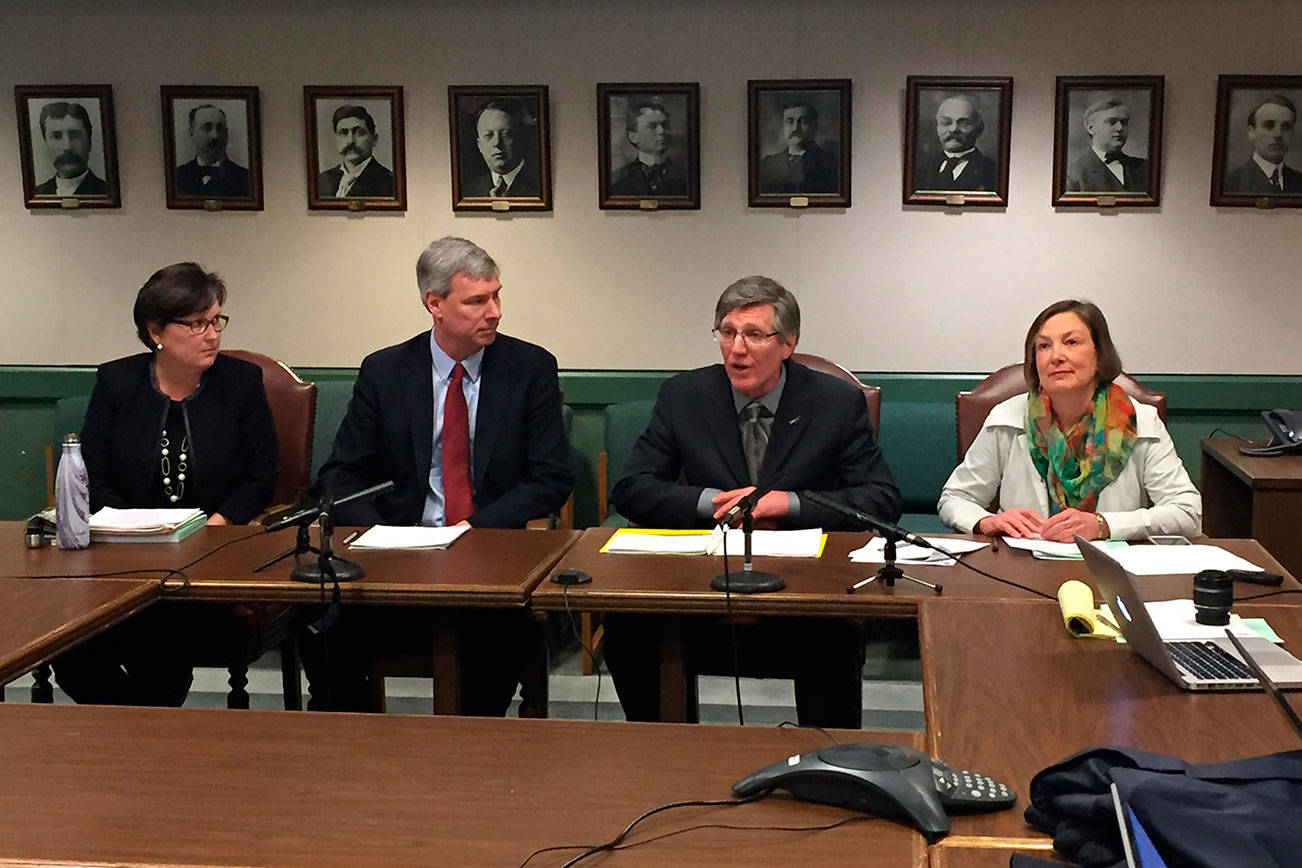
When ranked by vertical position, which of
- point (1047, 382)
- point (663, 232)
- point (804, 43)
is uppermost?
point (804, 43)

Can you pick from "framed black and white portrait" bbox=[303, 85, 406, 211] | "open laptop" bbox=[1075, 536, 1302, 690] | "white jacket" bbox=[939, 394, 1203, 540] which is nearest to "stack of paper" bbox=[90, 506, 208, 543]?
"white jacket" bbox=[939, 394, 1203, 540]

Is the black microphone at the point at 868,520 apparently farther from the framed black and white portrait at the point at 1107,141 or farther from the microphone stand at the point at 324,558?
the framed black and white portrait at the point at 1107,141

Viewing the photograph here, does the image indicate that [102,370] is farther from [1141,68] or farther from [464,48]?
[1141,68]

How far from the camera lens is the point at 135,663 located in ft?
11.6

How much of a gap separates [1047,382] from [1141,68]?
7.09 feet

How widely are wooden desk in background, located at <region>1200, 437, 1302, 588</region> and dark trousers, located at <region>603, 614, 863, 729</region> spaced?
1.66m

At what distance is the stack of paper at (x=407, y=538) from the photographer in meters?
3.28

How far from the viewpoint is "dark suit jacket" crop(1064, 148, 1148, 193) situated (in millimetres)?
5211

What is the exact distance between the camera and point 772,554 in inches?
125

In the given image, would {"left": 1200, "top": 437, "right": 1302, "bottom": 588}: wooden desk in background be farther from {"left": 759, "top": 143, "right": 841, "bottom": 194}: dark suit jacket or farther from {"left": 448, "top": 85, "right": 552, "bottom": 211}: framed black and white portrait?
{"left": 448, "top": 85, "right": 552, "bottom": 211}: framed black and white portrait

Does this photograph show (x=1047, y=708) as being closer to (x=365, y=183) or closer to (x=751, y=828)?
(x=751, y=828)

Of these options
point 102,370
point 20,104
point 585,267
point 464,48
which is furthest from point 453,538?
point 20,104

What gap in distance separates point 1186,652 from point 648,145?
357 cm

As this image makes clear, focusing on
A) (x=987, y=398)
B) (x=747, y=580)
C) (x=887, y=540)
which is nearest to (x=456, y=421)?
(x=747, y=580)
